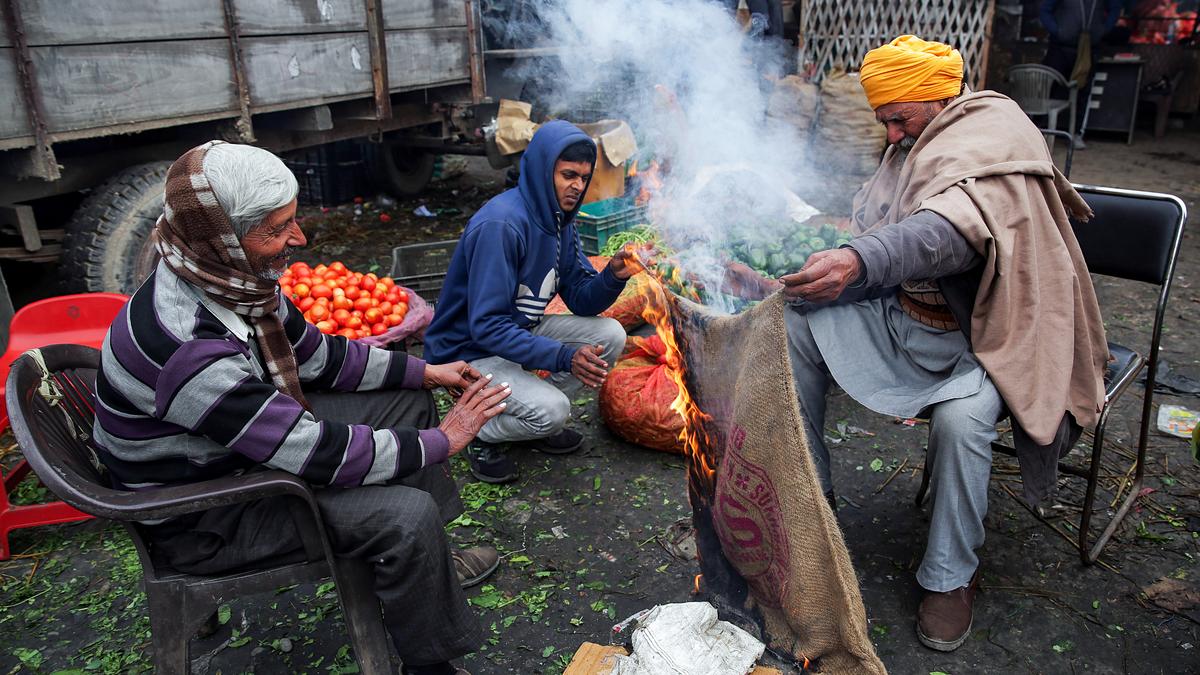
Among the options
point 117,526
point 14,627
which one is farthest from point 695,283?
point 14,627

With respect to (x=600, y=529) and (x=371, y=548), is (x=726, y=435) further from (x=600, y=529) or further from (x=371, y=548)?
(x=600, y=529)

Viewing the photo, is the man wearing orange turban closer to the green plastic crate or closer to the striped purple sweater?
the striped purple sweater

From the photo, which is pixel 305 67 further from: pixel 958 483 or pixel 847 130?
pixel 847 130

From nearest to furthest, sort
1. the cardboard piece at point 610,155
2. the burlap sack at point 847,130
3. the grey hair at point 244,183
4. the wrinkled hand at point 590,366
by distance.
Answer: the grey hair at point 244,183 → the wrinkled hand at point 590,366 → the cardboard piece at point 610,155 → the burlap sack at point 847,130

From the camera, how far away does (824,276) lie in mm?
2203

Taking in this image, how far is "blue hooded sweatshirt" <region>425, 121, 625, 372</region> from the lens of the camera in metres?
3.32

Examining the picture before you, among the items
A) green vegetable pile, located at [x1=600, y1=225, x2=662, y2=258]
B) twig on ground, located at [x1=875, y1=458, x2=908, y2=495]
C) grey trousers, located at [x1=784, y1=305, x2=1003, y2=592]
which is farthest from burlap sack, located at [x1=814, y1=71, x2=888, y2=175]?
grey trousers, located at [x1=784, y1=305, x2=1003, y2=592]

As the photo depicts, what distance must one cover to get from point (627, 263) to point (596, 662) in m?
1.80

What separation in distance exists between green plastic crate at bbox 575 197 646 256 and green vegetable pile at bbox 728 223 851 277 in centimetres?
194

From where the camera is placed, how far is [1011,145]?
2.61 meters

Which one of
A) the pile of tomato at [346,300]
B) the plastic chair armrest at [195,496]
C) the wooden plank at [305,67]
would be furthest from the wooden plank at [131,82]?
the plastic chair armrest at [195,496]

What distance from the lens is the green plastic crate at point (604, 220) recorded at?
6.05 metres

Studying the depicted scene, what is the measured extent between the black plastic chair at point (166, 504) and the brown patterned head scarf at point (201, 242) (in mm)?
501

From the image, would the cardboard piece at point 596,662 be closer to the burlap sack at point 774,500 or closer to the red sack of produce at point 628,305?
the burlap sack at point 774,500
